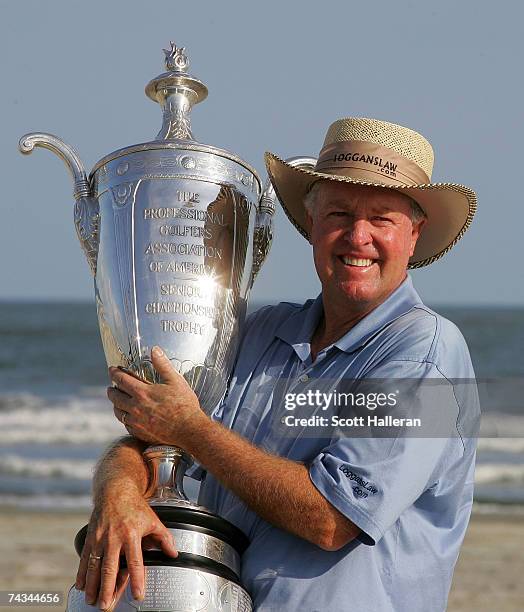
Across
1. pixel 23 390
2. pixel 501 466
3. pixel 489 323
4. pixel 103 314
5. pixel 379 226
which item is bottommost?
pixel 103 314

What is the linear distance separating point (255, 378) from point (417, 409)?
A: 20.0 inches

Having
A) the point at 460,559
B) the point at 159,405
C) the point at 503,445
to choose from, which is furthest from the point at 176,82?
the point at 503,445

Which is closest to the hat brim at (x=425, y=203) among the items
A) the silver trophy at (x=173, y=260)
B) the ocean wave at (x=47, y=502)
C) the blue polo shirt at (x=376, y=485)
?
the silver trophy at (x=173, y=260)

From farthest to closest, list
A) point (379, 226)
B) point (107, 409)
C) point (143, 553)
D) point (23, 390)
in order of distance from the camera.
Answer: point (23, 390) < point (107, 409) < point (379, 226) < point (143, 553)

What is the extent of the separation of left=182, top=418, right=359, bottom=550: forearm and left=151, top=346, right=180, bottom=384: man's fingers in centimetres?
25

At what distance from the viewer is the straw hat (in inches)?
105

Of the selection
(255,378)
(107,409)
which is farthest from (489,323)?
(255,378)

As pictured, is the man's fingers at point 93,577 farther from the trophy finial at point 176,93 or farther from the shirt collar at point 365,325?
the trophy finial at point 176,93

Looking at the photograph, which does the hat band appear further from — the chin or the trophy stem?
the trophy stem

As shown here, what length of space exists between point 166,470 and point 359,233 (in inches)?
27.6

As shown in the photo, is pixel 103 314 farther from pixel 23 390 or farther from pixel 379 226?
pixel 23 390

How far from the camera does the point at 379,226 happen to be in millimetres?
2641

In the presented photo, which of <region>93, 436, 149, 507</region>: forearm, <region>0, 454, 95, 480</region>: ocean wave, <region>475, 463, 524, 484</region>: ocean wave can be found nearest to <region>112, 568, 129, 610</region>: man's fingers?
<region>93, 436, 149, 507</region>: forearm

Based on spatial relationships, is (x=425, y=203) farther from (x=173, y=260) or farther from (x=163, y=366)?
(x=163, y=366)
